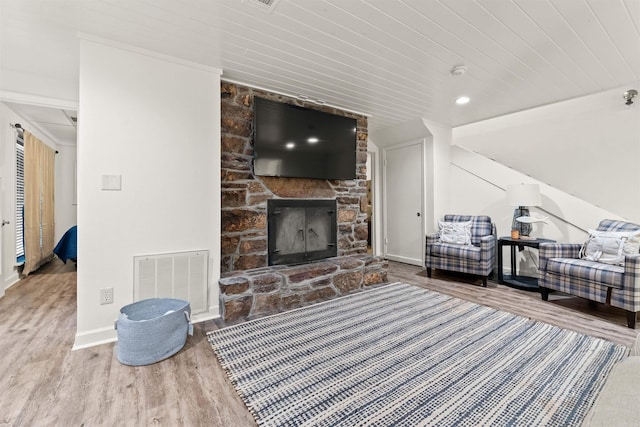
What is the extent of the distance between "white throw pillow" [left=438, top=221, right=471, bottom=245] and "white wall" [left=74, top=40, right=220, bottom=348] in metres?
2.98

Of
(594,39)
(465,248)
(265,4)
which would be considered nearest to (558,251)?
(465,248)

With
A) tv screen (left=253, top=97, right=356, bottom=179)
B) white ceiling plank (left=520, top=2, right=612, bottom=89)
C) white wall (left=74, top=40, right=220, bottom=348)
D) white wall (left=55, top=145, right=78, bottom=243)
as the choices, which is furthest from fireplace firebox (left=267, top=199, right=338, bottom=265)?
white wall (left=55, top=145, right=78, bottom=243)

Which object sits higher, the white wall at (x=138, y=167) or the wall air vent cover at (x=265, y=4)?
the wall air vent cover at (x=265, y=4)

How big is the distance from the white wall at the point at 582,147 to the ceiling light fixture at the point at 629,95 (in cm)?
8

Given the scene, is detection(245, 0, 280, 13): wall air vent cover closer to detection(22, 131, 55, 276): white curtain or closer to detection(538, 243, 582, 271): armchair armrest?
detection(538, 243, 582, 271): armchair armrest

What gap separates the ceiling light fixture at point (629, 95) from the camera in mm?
2971

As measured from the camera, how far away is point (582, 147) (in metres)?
3.43

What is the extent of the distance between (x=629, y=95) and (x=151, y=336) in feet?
16.6

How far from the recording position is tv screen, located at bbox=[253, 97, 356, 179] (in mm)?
2852

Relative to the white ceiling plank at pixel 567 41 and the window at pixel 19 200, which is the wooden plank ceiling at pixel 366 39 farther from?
the window at pixel 19 200

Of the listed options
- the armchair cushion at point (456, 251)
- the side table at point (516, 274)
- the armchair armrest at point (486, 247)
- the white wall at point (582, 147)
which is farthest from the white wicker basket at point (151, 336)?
the white wall at point (582, 147)

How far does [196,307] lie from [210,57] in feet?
6.98

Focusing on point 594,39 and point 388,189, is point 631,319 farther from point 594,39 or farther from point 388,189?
point 388,189

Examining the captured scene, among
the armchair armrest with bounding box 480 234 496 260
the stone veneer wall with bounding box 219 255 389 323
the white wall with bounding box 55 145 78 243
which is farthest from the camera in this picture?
the white wall with bounding box 55 145 78 243
